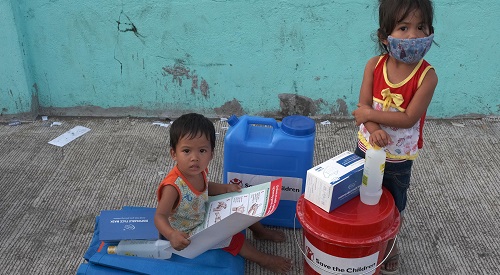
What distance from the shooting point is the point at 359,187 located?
1.88 metres

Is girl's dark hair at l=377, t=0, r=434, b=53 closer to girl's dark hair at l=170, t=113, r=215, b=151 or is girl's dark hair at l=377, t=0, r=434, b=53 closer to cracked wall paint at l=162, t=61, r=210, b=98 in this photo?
girl's dark hair at l=170, t=113, r=215, b=151

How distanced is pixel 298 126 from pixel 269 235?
547 millimetres

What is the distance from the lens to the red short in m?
2.00

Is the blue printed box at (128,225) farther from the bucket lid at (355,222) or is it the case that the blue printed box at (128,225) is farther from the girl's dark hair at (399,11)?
the girl's dark hair at (399,11)

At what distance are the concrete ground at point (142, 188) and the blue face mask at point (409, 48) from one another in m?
0.99

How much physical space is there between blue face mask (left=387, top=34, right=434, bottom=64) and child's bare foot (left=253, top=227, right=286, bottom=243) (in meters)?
1.03

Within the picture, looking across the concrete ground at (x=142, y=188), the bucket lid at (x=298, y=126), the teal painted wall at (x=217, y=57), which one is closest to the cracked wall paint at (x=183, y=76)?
the teal painted wall at (x=217, y=57)

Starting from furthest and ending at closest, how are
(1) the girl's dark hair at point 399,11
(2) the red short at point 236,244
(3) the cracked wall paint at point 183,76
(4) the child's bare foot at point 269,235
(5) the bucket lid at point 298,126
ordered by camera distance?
(3) the cracked wall paint at point 183,76 < (4) the child's bare foot at point 269,235 < (5) the bucket lid at point 298,126 < (2) the red short at point 236,244 < (1) the girl's dark hair at point 399,11

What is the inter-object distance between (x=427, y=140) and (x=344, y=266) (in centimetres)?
A: 155

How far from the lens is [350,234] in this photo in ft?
5.77

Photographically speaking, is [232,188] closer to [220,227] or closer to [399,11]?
[220,227]

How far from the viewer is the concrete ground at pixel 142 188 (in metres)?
2.18

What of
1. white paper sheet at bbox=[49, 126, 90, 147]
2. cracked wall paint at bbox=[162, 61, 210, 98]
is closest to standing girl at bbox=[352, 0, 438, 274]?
cracked wall paint at bbox=[162, 61, 210, 98]

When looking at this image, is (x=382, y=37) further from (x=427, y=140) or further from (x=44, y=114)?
(x=44, y=114)
